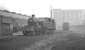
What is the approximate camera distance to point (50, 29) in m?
18.9

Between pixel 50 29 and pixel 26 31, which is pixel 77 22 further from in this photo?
pixel 26 31

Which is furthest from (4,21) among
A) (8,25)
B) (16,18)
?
(16,18)

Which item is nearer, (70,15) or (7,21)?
(7,21)

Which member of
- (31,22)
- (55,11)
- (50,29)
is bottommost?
(50,29)

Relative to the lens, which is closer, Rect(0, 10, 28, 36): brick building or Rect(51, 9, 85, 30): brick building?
Rect(0, 10, 28, 36): brick building

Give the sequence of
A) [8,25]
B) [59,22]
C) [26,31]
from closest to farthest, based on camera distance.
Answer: [26,31]
[8,25]
[59,22]

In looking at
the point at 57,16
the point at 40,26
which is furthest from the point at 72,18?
the point at 40,26

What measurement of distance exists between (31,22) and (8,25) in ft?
13.5

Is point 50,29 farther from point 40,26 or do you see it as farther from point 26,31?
point 26,31

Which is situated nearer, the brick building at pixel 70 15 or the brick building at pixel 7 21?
the brick building at pixel 7 21

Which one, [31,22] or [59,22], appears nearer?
[31,22]

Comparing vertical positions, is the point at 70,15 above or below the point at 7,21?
above

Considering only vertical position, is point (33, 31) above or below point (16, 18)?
below

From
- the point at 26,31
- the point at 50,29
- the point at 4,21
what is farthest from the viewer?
the point at 50,29
